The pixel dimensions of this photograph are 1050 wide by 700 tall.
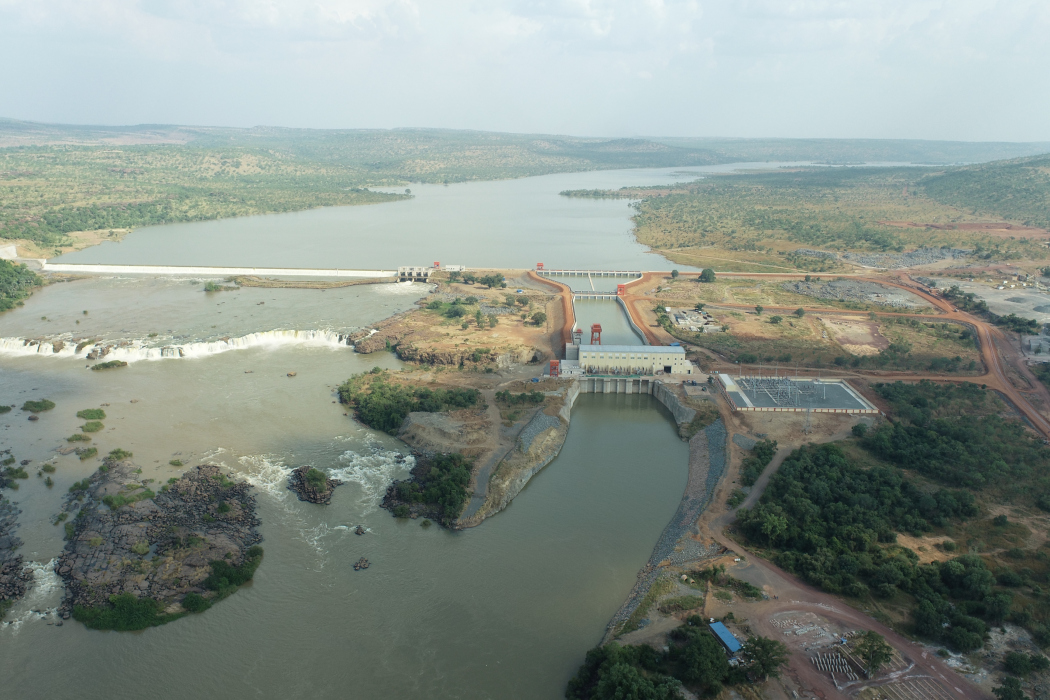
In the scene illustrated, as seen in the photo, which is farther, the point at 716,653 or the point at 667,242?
the point at 667,242

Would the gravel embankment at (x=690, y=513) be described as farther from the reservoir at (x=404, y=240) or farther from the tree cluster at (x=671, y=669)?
the reservoir at (x=404, y=240)

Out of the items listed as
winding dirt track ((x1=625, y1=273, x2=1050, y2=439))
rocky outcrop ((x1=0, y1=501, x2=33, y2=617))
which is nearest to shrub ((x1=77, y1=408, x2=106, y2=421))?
rocky outcrop ((x1=0, y1=501, x2=33, y2=617))

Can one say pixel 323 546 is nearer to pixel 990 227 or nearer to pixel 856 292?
pixel 856 292

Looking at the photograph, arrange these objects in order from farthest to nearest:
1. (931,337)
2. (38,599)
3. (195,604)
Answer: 1. (931,337)
2. (38,599)
3. (195,604)

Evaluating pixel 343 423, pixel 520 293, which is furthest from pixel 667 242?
pixel 343 423

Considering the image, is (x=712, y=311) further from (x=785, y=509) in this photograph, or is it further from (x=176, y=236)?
(x=176, y=236)

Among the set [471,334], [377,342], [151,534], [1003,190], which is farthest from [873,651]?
[1003,190]
